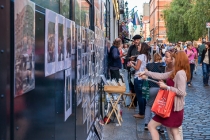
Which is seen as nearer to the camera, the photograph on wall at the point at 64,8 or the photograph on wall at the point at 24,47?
the photograph on wall at the point at 24,47

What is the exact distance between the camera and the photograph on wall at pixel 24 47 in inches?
88.0

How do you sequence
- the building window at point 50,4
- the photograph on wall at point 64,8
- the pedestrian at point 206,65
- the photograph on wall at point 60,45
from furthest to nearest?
the pedestrian at point 206,65 < the photograph on wall at point 64,8 < the photograph on wall at point 60,45 < the building window at point 50,4

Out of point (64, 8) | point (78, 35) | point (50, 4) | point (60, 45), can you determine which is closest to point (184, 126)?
point (78, 35)

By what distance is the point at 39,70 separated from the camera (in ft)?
9.05

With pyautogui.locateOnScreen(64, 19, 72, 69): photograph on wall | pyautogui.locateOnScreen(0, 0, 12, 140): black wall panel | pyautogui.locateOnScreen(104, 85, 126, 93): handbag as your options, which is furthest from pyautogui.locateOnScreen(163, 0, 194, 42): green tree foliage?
pyautogui.locateOnScreen(0, 0, 12, 140): black wall panel

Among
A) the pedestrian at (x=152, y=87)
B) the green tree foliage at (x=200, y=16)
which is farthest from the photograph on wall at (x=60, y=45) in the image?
the green tree foliage at (x=200, y=16)

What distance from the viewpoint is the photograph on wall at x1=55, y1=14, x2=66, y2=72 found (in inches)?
135

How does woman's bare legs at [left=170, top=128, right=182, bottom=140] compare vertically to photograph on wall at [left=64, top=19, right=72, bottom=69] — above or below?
below

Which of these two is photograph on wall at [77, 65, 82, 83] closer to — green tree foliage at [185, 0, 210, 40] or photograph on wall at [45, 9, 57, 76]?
photograph on wall at [45, 9, 57, 76]

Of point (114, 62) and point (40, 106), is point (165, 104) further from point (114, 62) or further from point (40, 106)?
point (114, 62)

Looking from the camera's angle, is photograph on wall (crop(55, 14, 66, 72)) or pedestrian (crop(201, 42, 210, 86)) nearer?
photograph on wall (crop(55, 14, 66, 72))

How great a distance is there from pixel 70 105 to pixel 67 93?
0.22 m

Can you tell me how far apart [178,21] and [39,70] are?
67.5m

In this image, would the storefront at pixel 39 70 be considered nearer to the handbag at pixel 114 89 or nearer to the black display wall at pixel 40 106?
the black display wall at pixel 40 106
